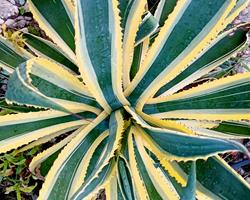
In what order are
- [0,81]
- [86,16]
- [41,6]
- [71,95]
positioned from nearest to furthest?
[86,16] < [71,95] < [41,6] < [0,81]

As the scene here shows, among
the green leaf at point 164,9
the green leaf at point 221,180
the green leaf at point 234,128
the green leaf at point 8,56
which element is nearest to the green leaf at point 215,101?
the green leaf at point 221,180

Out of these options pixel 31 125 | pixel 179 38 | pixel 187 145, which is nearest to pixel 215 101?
pixel 179 38

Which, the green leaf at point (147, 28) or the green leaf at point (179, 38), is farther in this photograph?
the green leaf at point (147, 28)

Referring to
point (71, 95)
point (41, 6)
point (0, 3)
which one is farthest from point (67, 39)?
point (0, 3)

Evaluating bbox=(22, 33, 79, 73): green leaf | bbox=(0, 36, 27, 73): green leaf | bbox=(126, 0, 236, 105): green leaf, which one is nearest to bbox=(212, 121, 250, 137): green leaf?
bbox=(126, 0, 236, 105): green leaf

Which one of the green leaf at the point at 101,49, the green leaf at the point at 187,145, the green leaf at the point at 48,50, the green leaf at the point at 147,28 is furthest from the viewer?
the green leaf at the point at 48,50

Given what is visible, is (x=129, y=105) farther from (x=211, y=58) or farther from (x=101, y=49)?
(x=211, y=58)

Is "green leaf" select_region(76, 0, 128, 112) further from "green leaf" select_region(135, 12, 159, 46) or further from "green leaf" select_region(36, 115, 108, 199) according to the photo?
"green leaf" select_region(135, 12, 159, 46)

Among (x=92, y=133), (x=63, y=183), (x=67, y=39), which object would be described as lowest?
(x=63, y=183)

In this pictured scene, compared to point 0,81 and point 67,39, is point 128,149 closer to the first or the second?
point 67,39

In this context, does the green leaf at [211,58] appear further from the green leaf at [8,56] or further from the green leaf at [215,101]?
the green leaf at [8,56]

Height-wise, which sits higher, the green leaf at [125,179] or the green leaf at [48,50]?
the green leaf at [48,50]
